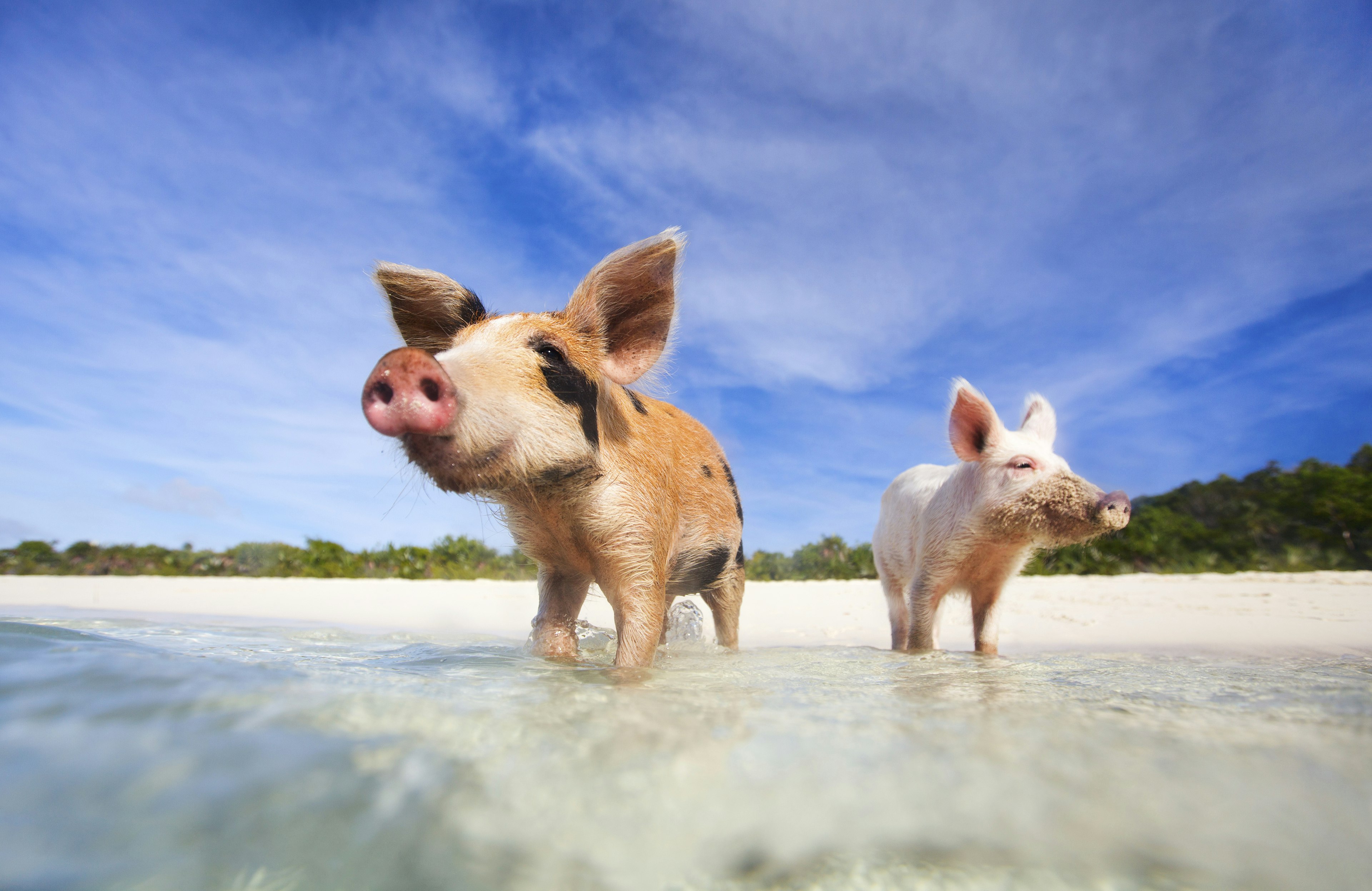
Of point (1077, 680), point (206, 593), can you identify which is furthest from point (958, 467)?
point (206, 593)

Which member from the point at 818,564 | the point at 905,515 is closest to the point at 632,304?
the point at 905,515

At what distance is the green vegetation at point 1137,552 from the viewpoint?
13719mm

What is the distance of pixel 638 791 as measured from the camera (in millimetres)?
1378

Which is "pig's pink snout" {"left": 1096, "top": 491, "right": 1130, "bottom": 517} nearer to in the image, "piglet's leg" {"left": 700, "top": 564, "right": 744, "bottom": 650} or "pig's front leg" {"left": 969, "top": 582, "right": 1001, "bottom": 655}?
"pig's front leg" {"left": 969, "top": 582, "right": 1001, "bottom": 655}

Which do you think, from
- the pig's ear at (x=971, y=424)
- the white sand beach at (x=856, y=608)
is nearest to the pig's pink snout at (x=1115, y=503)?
the pig's ear at (x=971, y=424)

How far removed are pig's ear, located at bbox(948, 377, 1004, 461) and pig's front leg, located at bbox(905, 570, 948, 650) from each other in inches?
36.7

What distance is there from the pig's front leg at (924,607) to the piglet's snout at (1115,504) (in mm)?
1198

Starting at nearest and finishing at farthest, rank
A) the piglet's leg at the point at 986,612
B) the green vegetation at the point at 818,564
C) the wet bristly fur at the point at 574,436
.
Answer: the wet bristly fur at the point at 574,436 < the piglet's leg at the point at 986,612 < the green vegetation at the point at 818,564

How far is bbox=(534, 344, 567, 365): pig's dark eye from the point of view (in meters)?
3.11

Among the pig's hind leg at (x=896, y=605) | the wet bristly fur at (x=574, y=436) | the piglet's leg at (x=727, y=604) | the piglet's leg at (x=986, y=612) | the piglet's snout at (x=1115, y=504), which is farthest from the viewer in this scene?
the pig's hind leg at (x=896, y=605)

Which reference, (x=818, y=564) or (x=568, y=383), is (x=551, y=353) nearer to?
(x=568, y=383)

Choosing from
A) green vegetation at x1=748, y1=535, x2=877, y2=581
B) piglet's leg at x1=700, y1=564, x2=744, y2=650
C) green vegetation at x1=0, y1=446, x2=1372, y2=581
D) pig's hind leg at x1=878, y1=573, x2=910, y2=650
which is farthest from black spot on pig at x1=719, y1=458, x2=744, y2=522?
green vegetation at x1=748, y1=535, x2=877, y2=581

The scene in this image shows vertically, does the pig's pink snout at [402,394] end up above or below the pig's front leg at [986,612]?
above

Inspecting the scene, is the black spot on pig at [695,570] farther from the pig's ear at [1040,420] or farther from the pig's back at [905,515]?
the pig's ear at [1040,420]
